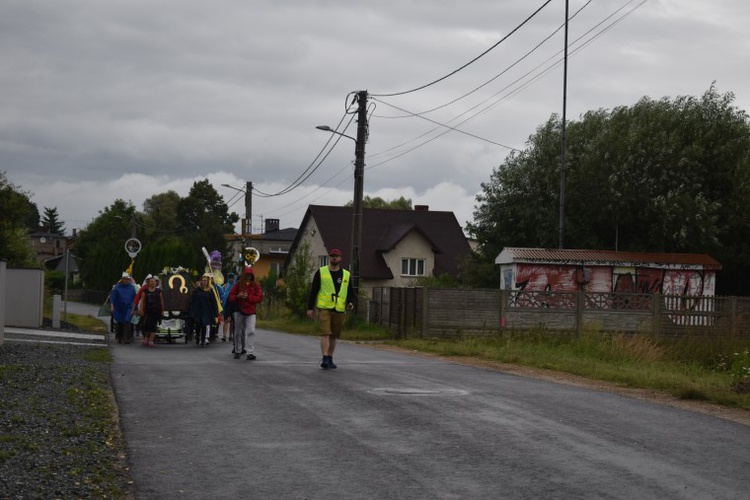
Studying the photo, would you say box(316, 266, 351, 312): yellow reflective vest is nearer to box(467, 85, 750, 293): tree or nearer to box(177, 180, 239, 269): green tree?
box(467, 85, 750, 293): tree

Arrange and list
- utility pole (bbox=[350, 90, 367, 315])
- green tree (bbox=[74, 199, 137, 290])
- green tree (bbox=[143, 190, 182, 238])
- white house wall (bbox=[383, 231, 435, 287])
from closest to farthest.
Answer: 1. utility pole (bbox=[350, 90, 367, 315])
2. white house wall (bbox=[383, 231, 435, 287])
3. green tree (bbox=[74, 199, 137, 290])
4. green tree (bbox=[143, 190, 182, 238])

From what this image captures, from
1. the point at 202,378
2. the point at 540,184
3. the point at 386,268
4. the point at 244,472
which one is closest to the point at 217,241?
the point at 386,268

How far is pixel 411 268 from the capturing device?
65625 millimetres

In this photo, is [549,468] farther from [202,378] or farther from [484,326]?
[484,326]

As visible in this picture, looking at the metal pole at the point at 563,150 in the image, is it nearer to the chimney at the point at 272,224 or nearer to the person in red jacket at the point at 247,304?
the person in red jacket at the point at 247,304

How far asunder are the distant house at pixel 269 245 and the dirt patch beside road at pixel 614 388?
69.3m

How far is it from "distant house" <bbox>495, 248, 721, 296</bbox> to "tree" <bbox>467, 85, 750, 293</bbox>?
478 centimetres

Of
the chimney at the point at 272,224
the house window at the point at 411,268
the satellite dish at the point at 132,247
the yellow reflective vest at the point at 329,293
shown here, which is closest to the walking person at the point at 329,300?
the yellow reflective vest at the point at 329,293

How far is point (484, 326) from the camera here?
89.1 feet

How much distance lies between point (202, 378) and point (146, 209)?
117 m

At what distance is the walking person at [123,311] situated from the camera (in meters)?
25.5

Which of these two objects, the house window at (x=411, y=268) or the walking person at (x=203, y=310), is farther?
the house window at (x=411, y=268)

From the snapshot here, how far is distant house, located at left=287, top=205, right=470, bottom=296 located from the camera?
64.7 m

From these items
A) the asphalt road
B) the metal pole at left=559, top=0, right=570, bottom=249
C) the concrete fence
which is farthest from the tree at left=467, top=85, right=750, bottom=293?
the asphalt road
